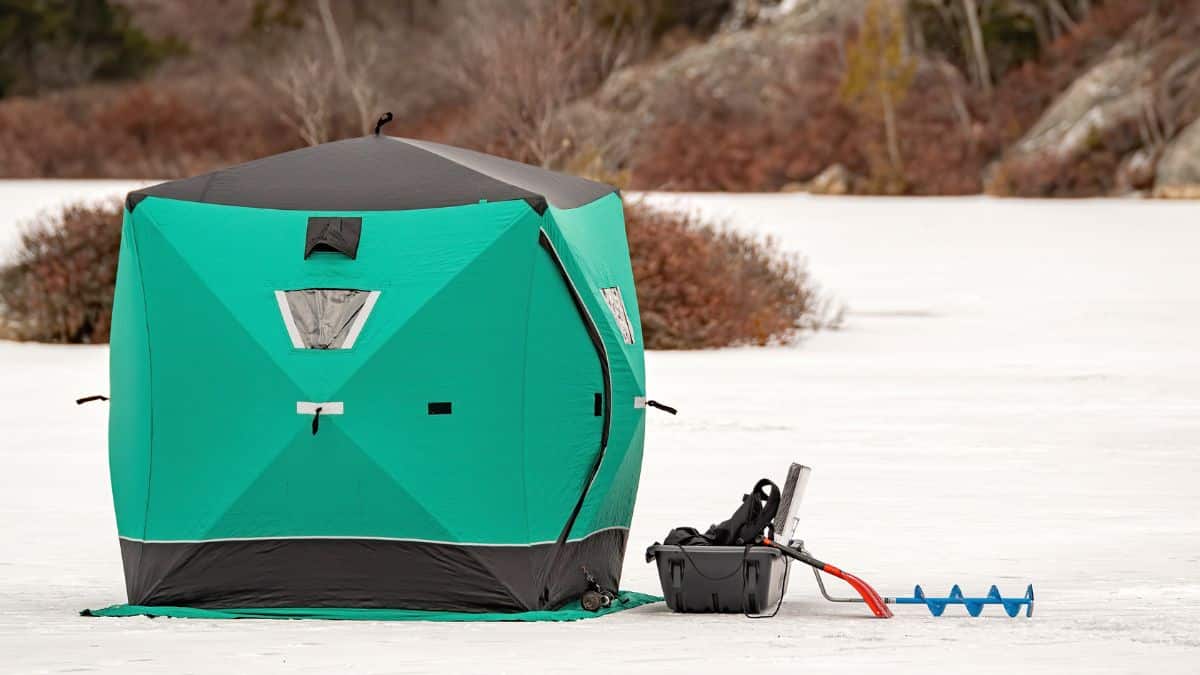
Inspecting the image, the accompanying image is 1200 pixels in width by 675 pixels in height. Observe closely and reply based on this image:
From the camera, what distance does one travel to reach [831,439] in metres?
15.2

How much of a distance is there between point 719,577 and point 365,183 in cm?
183

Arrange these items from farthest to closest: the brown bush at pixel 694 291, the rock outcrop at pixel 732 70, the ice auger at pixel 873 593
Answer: the rock outcrop at pixel 732 70
the brown bush at pixel 694 291
the ice auger at pixel 873 593

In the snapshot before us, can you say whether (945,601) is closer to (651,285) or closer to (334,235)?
(334,235)

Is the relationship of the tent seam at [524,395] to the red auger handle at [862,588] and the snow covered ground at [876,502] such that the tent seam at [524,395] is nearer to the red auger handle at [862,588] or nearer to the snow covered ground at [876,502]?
the snow covered ground at [876,502]

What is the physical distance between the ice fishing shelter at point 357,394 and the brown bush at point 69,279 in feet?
50.1

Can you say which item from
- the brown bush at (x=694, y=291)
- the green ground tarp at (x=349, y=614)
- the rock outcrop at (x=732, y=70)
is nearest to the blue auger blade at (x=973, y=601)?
the green ground tarp at (x=349, y=614)

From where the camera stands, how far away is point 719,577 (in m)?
8.19

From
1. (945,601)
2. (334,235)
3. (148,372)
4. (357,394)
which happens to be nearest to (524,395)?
(357,394)

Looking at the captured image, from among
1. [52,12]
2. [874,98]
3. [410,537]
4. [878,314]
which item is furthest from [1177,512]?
[52,12]

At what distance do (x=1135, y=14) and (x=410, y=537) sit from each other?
58.8 m

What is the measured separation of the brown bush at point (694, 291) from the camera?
73.6ft

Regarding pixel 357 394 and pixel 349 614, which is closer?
pixel 357 394

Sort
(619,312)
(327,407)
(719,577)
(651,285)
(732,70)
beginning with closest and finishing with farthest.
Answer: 1. (327,407)
2. (719,577)
3. (619,312)
4. (651,285)
5. (732,70)

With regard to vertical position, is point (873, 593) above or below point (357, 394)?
below
